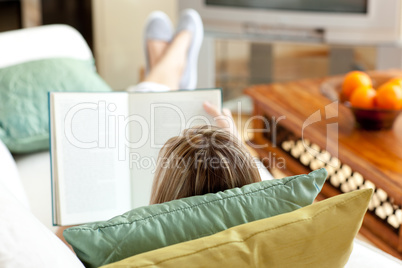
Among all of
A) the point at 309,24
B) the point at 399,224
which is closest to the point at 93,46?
the point at 309,24

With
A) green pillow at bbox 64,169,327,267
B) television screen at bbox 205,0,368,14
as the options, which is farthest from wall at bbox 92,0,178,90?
green pillow at bbox 64,169,327,267

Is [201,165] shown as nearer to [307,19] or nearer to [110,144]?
[110,144]

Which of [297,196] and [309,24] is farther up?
[309,24]

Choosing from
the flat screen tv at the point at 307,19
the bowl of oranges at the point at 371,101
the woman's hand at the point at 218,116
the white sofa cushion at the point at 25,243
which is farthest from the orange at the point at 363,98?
the flat screen tv at the point at 307,19

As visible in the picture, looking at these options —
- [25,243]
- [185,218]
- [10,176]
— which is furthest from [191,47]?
[25,243]

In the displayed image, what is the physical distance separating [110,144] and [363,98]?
2.99ft

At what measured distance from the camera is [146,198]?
1.58m

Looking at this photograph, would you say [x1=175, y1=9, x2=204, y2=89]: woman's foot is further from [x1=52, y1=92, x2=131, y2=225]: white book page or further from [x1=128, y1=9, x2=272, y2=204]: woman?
[x1=128, y1=9, x2=272, y2=204]: woman

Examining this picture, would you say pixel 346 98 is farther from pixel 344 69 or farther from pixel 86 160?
pixel 344 69

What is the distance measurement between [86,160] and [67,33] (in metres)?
1.02

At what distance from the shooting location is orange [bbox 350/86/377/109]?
1.97 m

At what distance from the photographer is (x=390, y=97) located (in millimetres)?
1932

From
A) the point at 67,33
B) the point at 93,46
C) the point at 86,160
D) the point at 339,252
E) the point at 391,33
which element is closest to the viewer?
the point at 339,252

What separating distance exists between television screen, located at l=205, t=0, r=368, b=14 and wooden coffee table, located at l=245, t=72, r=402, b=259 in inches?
40.9
